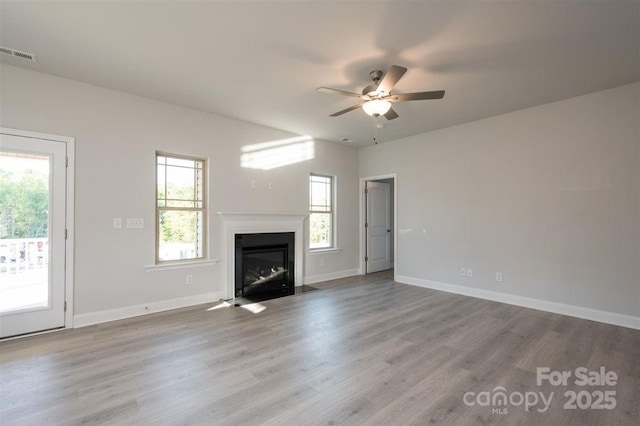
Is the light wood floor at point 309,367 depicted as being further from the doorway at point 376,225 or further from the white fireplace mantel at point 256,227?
the doorway at point 376,225

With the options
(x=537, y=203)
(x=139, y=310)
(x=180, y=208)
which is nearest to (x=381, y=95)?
(x=537, y=203)

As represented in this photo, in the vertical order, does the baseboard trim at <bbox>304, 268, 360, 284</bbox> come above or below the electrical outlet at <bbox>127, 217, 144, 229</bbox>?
below

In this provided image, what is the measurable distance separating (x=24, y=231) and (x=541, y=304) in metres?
6.25

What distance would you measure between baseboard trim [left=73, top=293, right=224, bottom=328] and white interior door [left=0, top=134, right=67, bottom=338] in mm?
211

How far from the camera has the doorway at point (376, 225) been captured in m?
6.55

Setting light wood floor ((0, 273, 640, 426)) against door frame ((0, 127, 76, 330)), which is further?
door frame ((0, 127, 76, 330))

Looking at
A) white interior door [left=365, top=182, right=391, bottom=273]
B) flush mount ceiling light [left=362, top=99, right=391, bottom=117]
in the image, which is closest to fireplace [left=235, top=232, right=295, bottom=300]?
white interior door [left=365, top=182, right=391, bottom=273]

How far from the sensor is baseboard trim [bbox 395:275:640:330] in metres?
3.46

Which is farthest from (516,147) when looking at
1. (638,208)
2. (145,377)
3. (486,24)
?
(145,377)

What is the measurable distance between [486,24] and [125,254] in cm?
443

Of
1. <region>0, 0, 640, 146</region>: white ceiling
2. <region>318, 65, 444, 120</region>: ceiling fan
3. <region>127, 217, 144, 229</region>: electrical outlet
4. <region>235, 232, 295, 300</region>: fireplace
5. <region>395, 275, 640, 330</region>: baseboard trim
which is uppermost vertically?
<region>0, 0, 640, 146</region>: white ceiling

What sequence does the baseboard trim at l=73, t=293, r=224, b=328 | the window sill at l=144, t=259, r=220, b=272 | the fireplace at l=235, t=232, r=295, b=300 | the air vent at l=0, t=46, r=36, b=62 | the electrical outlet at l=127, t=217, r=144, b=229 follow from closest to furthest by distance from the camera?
1. the air vent at l=0, t=46, r=36, b=62
2. the baseboard trim at l=73, t=293, r=224, b=328
3. the electrical outlet at l=127, t=217, r=144, b=229
4. the window sill at l=144, t=259, r=220, b=272
5. the fireplace at l=235, t=232, r=295, b=300

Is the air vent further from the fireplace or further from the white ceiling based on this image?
Answer: the fireplace

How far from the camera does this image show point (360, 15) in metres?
2.26
